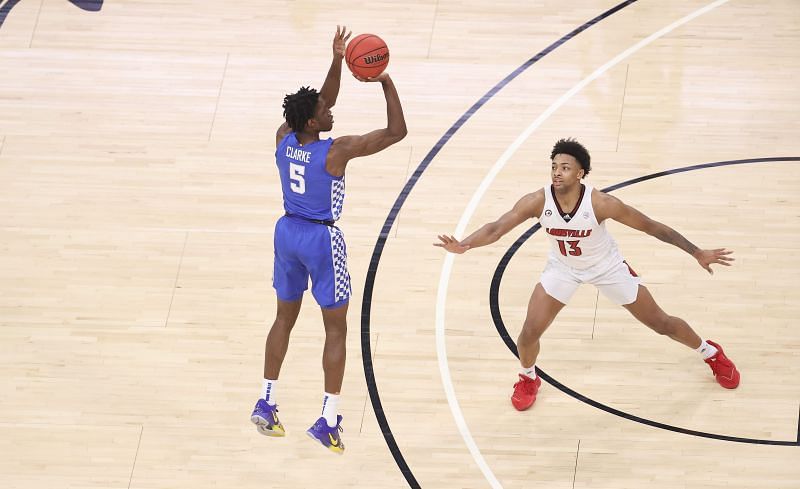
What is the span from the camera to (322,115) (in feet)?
22.5

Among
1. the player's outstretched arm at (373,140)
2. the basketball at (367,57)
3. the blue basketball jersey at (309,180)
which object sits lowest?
the blue basketball jersey at (309,180)

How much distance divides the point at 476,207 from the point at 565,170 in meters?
2.59

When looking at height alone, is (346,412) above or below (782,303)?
below

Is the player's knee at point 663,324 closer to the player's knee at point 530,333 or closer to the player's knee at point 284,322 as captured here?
the player's knee at point 530,333

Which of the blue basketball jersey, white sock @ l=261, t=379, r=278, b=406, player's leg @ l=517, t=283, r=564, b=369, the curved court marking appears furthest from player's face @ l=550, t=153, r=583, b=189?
white sock @ l=261, t=379, r=278, b=406

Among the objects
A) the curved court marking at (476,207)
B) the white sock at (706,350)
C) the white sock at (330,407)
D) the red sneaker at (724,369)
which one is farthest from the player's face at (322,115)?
the red sneaker at (724,369)

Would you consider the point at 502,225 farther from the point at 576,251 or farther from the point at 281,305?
the point at 281,305

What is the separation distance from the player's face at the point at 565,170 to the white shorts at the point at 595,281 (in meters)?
0.73

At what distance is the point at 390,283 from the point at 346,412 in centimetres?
128

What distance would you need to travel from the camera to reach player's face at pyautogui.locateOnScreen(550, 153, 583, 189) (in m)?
7.26

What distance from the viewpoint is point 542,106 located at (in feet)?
34.9

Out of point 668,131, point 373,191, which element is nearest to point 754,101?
point 668,131

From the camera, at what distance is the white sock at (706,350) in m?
8.34

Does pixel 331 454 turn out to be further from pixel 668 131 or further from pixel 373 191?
pixel 668 131
